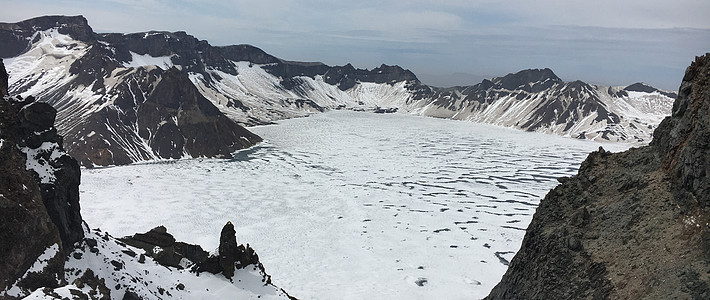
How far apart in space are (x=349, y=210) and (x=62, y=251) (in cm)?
4961

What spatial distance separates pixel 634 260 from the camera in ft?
51.7

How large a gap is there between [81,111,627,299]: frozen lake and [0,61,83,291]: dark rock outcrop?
21835mm

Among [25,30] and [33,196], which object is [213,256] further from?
[25,30]

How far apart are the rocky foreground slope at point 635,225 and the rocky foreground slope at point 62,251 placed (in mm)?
20588

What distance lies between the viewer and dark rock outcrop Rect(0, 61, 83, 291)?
69.3 feet

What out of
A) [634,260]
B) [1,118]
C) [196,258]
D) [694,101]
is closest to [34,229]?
[1,118]

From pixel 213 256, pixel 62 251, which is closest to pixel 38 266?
pixel 62 251

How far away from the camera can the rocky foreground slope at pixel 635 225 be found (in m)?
14.5

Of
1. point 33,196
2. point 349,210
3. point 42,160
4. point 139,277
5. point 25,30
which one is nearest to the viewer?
point 33,196

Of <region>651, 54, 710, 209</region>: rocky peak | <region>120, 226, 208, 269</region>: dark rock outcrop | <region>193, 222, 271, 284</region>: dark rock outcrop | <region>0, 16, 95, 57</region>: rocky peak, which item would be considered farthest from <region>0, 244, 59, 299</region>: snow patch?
<region>0, 16, 95, 57</region>: rocky peak

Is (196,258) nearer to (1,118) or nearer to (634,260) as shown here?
(1,118)

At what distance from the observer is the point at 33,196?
76.3ft

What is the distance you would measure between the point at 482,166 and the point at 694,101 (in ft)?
343

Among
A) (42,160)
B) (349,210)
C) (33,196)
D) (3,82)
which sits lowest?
(349,210)
